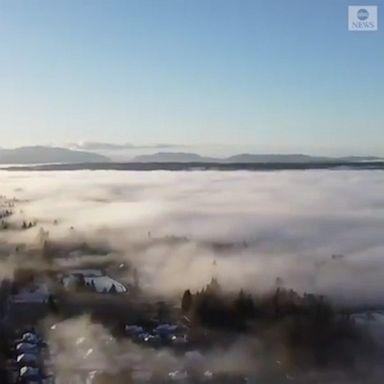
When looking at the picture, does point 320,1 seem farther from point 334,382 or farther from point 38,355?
point 38,355

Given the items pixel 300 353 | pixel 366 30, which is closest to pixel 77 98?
pixel 366 30

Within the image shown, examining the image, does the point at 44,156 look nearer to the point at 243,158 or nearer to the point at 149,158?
the point at 149,158
